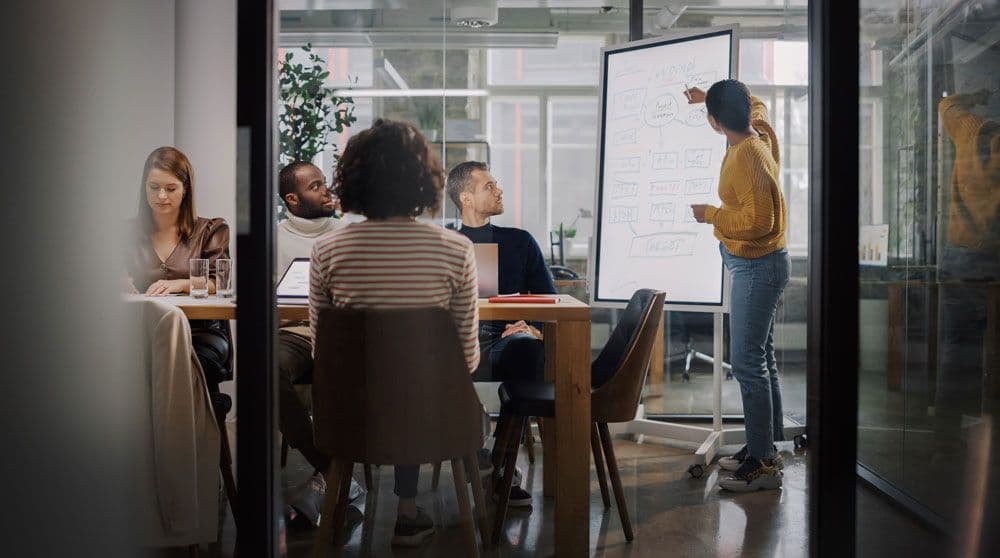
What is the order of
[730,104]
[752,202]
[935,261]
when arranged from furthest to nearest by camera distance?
[730,104] → [752,202] → [935,261]

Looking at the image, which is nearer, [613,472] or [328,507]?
[328,507]

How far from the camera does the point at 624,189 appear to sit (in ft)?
13.5

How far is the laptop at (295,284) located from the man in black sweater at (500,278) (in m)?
0.41

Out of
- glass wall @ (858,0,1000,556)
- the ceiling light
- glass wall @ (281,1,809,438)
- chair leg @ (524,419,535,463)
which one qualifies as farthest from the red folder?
glass wall @ (858,0,1000,556)

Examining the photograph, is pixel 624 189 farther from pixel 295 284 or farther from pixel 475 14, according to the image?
pixel 295 284

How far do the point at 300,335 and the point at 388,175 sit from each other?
0.46 metres

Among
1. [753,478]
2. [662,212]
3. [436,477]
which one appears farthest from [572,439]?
[662,212]

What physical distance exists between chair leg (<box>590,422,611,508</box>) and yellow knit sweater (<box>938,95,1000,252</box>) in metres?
1.28

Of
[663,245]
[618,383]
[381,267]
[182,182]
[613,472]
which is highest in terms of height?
[182,182]

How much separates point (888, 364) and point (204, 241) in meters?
2.47

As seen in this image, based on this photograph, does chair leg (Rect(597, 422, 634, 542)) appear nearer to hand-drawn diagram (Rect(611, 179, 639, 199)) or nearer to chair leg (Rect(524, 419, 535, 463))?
chair leg (Rect(524, 419, 535, 463))

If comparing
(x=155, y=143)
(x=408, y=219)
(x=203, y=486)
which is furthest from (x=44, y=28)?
(x=155, y=143)

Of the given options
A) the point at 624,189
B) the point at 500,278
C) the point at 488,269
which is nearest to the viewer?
the point at 488,269

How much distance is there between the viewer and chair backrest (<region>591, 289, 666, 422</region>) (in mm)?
2746
